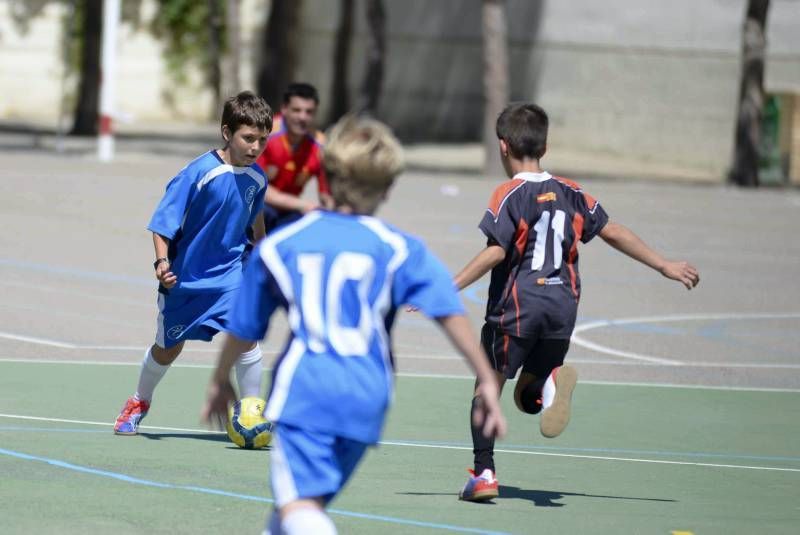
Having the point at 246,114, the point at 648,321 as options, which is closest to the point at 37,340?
the point at 246,114

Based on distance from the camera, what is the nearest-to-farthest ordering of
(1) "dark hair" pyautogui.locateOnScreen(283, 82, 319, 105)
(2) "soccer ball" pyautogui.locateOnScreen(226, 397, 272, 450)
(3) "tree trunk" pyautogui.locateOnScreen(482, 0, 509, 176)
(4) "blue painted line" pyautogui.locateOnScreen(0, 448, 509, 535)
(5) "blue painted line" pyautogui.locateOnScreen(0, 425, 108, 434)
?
(4) "blue painted line" pyautogui.locateOnScreen(0, 448, 509, 535) → (2) "soccer ball" pyautogui.locateOnScreen(226, 397, 272, 450) → (5) "blue painted line" pyautogui.locateOnScreen(0, 425, 108, 434) → (1) "dark hair" pyautogui.locateOnScreen(283, 82, 319, 105) → (3) "tree trunk" pyautogui.locateOnScreen(482, 0, 509, 176)

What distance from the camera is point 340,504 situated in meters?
7.14

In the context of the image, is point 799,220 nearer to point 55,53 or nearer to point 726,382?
point 726,382

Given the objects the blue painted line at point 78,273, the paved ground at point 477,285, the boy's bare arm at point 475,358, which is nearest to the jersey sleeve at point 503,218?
the boy's bare arm at point 475,358

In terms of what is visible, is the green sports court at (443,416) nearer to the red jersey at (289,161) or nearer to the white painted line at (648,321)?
the white painted line at (648,321)

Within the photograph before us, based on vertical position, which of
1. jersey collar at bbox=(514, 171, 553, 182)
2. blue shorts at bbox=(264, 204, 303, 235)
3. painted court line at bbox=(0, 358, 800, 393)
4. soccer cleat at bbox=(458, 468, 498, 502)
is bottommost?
painted court line at bbox=(0, 358, 800, 393)

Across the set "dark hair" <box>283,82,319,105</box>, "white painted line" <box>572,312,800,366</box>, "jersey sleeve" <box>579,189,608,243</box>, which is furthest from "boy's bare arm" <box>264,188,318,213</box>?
"jersey sleeve" <box>579,189,608,243</box>

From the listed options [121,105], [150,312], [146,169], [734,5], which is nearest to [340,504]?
[150,312]

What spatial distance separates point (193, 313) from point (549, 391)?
2.07m

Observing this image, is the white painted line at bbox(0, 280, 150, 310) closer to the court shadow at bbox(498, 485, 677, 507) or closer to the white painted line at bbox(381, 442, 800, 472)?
the white painted line at bbox(381, 442, 800, 472)

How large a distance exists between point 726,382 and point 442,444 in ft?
12.4

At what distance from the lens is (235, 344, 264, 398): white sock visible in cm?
862

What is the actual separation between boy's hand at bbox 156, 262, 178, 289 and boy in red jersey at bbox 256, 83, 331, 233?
9.80ft

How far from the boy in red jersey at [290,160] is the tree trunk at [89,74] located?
2577 cm
